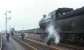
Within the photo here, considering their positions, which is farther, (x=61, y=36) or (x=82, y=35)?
(x=61, y=36)

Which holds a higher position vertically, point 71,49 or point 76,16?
point 76,16

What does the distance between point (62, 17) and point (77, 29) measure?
4728mm

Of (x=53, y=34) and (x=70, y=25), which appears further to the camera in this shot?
(x=53, y=34)

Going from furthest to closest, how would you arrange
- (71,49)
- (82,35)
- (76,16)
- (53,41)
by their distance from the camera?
(53,41), (76,16), (82,35), (71,49)

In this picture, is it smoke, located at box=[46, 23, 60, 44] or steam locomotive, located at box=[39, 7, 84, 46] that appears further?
smoke, located at box=[46, 23, 60, 44]

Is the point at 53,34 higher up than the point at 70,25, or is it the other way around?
the point at 70,25

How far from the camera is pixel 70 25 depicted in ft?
85.2

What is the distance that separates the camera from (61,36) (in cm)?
2903

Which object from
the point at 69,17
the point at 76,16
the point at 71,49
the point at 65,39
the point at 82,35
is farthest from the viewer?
the point at 65,39

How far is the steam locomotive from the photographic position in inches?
914

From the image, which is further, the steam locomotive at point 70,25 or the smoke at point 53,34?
the smoke at point 53,34

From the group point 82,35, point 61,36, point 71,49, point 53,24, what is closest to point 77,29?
point 82,35

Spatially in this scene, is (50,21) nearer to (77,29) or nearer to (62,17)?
(62,17)

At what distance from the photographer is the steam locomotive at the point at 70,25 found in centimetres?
2322
